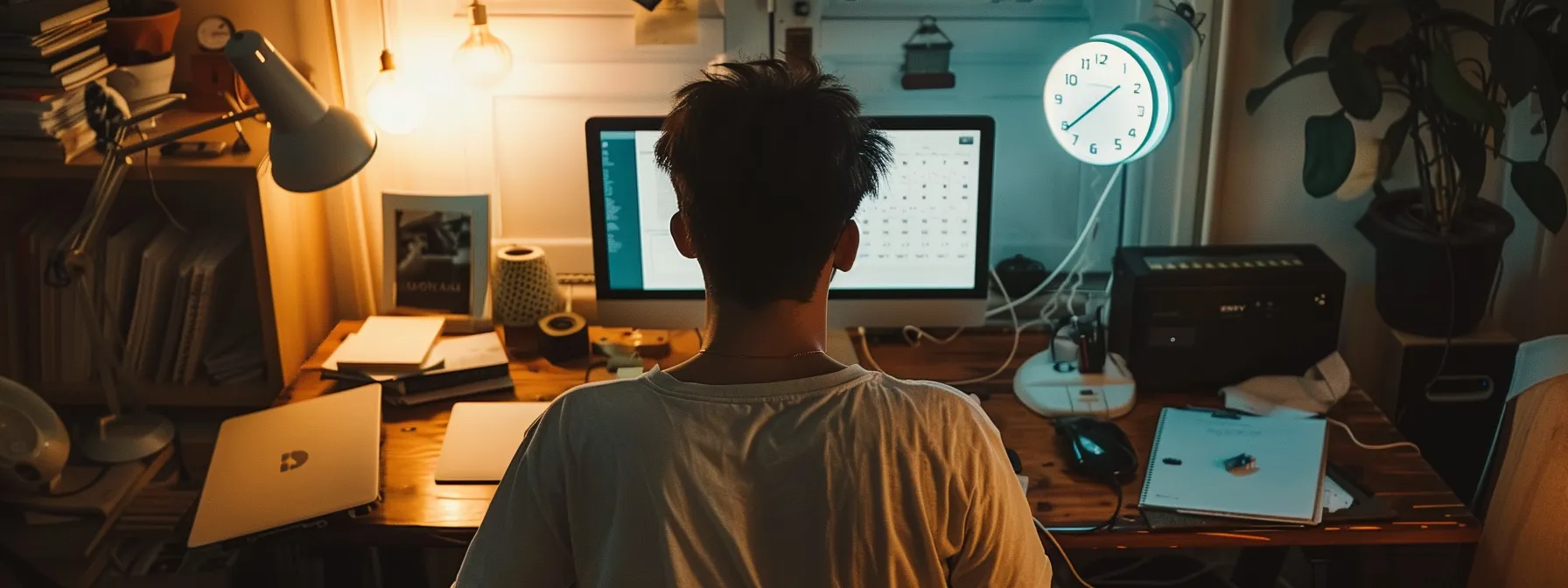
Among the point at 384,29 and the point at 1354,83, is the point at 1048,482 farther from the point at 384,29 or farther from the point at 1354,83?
the point at 384,29

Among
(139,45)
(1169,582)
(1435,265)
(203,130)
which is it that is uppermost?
(139,45)

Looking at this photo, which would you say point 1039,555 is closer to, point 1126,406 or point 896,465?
point 896,465

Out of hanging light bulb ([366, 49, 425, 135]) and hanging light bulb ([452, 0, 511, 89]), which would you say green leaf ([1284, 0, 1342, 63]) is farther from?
hanging light bulb ([366, 49, 425, 135])

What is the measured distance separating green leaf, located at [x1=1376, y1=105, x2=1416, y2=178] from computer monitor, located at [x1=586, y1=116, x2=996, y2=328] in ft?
2.19

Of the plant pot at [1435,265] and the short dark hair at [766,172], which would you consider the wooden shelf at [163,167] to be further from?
the plant pot at [1435,265]

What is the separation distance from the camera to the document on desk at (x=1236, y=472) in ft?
5.60

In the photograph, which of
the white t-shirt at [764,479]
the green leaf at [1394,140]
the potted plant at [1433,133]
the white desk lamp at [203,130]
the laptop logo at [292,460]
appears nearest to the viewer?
the white t-shirt at [764,479]

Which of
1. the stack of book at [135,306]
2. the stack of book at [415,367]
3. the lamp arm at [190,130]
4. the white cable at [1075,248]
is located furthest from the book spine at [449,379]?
the white cable at [1075,248]

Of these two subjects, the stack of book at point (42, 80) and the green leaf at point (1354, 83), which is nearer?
the stack of book at point (42, 80)

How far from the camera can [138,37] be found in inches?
81.5

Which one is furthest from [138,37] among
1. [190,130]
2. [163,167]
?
[190,130]

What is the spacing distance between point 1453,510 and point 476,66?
4.91ft

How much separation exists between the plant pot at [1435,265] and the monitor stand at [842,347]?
86 cm

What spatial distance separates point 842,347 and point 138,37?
45.7 inches
